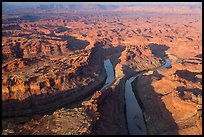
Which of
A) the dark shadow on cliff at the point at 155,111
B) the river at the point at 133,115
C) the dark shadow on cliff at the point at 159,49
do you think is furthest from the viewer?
the dark shadow on cliff at the point at 159,49

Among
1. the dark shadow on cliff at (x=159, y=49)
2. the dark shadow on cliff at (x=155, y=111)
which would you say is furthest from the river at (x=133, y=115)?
the dark shadow on cliff at (x=159, y=49)

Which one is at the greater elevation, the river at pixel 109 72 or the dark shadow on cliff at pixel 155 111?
the dark shadow on cliff at pixel 155 111

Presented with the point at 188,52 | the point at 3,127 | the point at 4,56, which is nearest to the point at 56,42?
the point at 4,56

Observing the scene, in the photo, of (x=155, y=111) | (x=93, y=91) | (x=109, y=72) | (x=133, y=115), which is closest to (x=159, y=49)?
(x=109, y=72)

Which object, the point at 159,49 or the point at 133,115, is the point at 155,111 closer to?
the point at 133,115

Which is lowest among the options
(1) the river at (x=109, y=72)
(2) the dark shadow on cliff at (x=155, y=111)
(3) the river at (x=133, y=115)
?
(1) the river at (x=109, y=72)

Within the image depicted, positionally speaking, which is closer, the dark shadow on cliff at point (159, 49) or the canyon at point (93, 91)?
the canyon at point (93, 91)

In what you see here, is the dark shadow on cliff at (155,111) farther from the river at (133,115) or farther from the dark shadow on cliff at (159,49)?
the dark shadow on cliff at (159,49)

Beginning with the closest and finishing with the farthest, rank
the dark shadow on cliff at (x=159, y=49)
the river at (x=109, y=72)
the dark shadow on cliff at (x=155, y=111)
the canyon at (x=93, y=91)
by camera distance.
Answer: the canyon at (x=93, y=91)
the dark shadow on cliff at (x=155, y=111)
the river at (x=109, y=72)
the dark shadow on cliff at (x=159, y=49)
